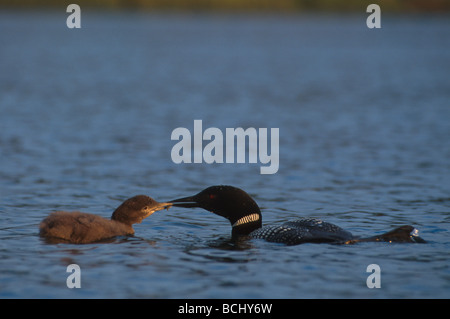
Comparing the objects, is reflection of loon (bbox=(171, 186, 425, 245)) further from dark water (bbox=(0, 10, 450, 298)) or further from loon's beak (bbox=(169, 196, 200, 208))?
dark water (bbox=(0, 10, 450, 298))

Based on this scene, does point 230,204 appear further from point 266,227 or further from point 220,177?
point 220,177

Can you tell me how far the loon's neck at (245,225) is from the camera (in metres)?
9.16

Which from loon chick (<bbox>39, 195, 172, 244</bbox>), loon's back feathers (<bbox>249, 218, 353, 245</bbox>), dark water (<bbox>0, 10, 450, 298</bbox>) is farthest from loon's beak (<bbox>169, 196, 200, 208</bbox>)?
loon's back feathers (<bbox>249, 218, 353, 245</bbox>)

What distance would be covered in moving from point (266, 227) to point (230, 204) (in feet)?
1.80

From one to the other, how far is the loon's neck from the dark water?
295mm

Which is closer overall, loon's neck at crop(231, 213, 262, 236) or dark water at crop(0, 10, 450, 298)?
dark water at crop(0, 10, 450, 298)

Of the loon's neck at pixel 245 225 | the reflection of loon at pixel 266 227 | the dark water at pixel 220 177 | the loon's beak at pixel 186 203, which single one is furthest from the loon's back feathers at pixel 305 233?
the loon's beak at pixel 186 203

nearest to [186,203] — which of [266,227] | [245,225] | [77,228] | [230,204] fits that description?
[230,204]

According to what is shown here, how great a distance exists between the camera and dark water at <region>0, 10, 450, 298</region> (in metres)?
7.36

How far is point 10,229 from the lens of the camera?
29.8 ft

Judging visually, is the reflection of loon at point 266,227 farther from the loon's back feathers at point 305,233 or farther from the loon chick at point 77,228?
the loon chick at point 77,228

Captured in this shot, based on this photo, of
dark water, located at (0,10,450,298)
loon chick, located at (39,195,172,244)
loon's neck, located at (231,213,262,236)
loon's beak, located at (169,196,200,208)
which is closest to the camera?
dark water, located at (0,10,450,298)

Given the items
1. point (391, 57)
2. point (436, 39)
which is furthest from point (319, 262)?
point (436, 39)
